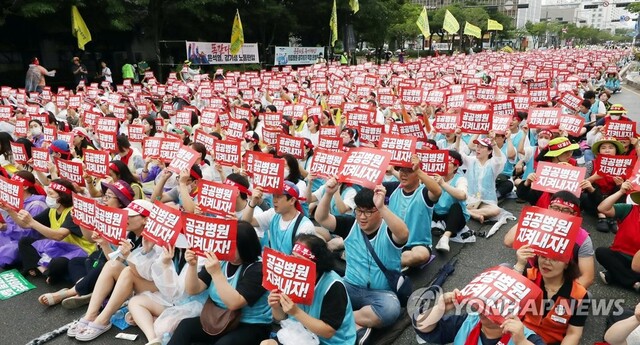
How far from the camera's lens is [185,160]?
5516 mm

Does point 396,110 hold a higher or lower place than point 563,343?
higher

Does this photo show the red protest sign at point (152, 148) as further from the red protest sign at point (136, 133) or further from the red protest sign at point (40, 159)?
the red protest sign at point (136, 133)

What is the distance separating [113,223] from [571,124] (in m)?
6.92

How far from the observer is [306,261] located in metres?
2.97

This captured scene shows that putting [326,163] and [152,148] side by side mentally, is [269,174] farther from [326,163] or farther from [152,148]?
[152,148]

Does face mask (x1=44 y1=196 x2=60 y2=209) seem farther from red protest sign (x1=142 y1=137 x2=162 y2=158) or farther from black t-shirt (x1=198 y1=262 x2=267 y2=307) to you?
black t-shirt (x1=198 y1=262 x2=267 y2=307)

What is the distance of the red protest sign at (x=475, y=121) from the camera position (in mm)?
6742

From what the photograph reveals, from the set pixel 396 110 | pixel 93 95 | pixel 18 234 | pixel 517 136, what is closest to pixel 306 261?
pixel 18 234

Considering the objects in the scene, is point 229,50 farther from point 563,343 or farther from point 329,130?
point 563,343

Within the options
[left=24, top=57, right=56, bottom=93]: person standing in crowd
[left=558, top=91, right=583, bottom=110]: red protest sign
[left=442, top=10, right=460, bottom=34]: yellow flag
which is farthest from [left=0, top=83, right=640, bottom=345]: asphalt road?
[left=442, top=10, right=460, bottom=34]: yellow flag

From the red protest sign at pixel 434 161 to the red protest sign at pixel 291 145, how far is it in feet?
6.67

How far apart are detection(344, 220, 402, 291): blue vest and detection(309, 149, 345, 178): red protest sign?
3.90 feet

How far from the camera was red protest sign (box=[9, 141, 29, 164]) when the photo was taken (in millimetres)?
7156

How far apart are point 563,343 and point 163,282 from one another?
2918 millimetres
